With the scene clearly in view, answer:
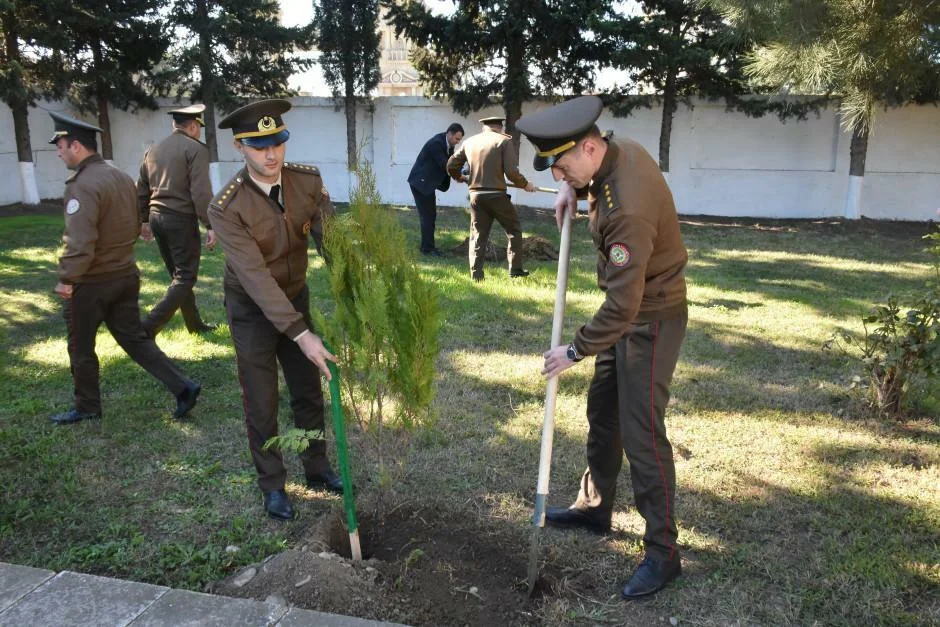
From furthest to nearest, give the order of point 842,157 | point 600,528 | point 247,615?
point 842,157, point 600,528, point 247,615

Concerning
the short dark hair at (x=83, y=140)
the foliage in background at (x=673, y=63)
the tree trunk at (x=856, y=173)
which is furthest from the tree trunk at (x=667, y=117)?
the short dark hair at (x=83, y=140)

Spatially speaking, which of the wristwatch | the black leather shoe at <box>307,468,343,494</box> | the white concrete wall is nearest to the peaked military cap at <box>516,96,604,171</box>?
the wristwatch

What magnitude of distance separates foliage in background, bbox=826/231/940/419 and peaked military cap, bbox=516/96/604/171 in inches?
119

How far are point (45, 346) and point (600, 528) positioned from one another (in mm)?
5572

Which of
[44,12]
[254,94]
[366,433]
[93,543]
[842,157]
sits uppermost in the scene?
[44,12]

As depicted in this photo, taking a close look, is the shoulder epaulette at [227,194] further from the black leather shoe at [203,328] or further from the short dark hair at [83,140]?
the black leather shoe at [203,328]

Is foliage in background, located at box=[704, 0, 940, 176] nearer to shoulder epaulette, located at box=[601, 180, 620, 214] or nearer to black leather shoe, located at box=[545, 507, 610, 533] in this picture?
shoulder epaulette, located at box=[601, 180, 620, 214]

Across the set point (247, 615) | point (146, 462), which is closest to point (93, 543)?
point (146, 462)

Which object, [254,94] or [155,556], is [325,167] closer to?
[254,94]

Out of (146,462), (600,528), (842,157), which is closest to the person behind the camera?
(600,528)

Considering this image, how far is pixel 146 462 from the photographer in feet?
14.9

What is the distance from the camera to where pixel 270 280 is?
3.52 m

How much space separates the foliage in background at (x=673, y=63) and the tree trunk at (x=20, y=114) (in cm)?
1192

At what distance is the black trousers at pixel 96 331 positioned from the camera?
4.99m
